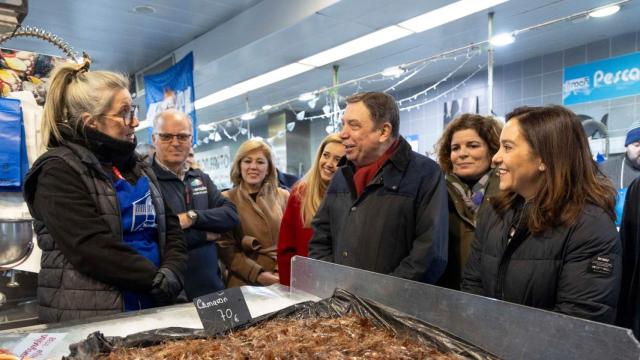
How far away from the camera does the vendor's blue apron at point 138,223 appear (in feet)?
5.15

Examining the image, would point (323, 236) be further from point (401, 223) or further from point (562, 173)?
point (562, 173)

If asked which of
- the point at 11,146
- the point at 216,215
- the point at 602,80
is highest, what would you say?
the point at 602,80

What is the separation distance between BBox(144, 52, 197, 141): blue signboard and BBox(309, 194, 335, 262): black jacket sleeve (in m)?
3.43

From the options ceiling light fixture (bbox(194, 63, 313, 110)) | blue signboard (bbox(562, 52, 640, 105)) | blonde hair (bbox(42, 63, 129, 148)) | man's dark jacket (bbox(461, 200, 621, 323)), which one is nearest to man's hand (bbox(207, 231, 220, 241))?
blonde hair (bbox(42, 63, 129, 148))

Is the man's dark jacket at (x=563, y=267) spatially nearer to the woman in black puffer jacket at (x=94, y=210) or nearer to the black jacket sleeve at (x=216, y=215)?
the woman in black puffer jacket at (x=94, y=210)

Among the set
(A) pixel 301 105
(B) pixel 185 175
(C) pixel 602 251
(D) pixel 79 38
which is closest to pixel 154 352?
(C) pixel 602 251

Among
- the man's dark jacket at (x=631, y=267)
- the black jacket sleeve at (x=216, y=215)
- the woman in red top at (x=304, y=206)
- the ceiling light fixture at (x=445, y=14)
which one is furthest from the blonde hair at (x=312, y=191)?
the ceiling light fixture at (x=445, y=14)

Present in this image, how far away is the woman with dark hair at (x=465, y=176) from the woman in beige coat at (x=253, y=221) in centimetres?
102

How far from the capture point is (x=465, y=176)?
221cm

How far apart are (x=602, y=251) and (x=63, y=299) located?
1.67 m

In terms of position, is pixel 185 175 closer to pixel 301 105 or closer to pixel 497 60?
pixel 497 60

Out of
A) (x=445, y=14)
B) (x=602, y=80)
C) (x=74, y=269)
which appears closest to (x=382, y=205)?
(x=74, y=269)

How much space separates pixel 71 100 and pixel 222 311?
944 millimetres

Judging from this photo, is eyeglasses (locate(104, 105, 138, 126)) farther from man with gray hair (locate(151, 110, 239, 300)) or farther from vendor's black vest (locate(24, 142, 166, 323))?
man with gray hair (locate(151, 110, 239, 300))
